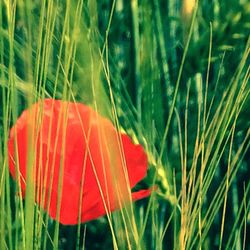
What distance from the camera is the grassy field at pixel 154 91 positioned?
0.39m

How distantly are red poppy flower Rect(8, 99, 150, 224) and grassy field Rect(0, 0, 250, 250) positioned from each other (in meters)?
0.01

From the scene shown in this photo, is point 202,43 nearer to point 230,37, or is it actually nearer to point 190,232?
point 230,37

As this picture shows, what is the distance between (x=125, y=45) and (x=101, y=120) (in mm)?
192

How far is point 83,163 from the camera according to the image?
40cm

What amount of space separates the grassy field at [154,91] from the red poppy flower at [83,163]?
0.01 metres

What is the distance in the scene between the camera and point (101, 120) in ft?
1.18

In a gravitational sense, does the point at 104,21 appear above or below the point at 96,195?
above

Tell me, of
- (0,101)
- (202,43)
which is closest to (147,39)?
(202,43)

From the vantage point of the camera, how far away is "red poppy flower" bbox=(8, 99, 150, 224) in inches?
14.2

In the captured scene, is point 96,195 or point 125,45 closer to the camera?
point 96,195

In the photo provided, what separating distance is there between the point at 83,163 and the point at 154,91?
9cm

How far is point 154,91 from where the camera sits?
46 cm

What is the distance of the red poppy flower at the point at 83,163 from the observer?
360 millimetres

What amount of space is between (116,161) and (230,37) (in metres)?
0.13
